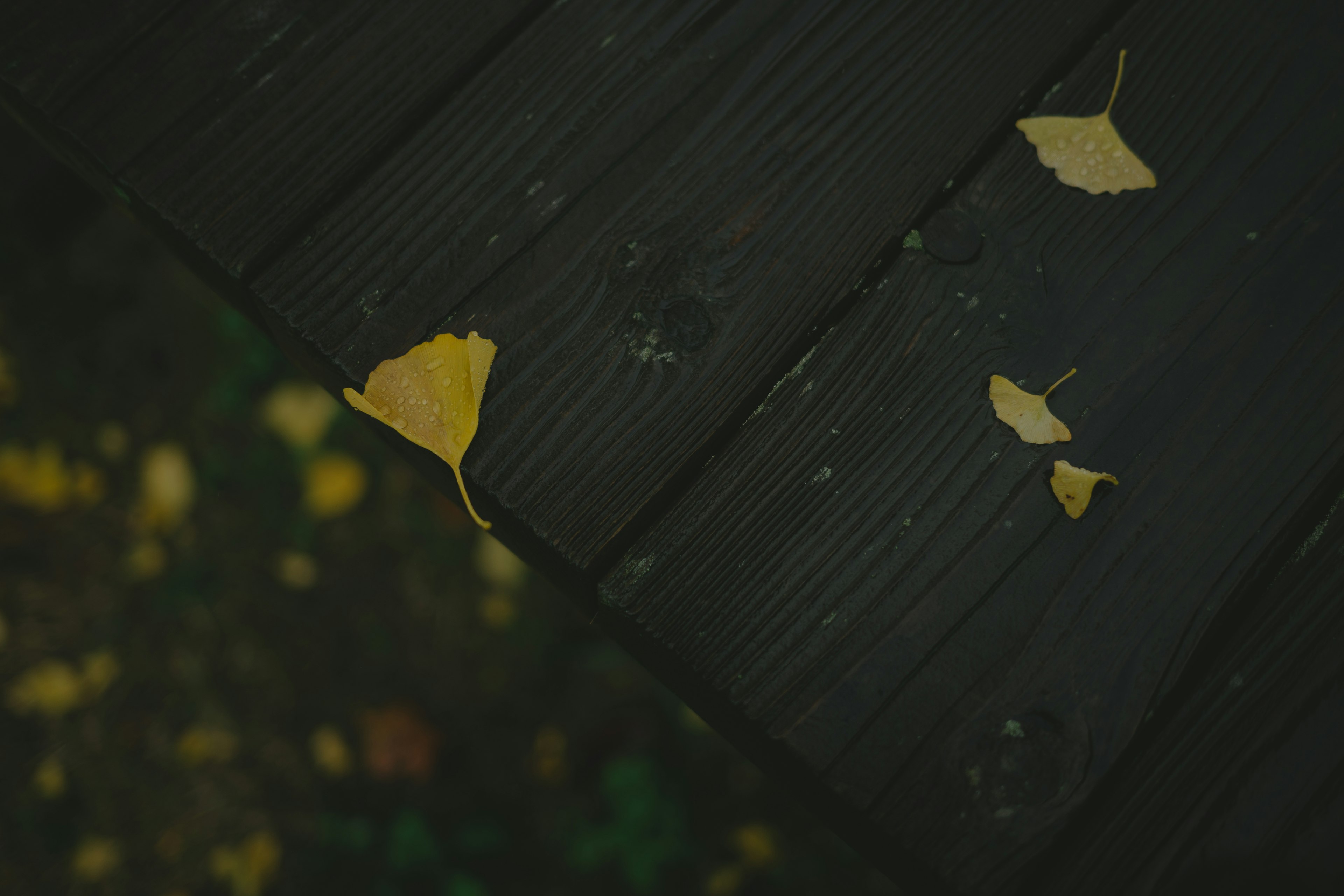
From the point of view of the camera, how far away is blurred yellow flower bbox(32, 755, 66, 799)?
169cm

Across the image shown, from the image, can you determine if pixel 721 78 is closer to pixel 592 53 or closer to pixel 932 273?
pixel 592 53

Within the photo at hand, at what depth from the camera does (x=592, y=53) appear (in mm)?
859

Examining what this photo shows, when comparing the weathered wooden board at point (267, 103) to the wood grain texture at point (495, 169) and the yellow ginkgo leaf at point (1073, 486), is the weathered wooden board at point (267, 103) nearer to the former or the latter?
the wood grain texture at point (495, 169)

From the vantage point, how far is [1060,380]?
0.79m

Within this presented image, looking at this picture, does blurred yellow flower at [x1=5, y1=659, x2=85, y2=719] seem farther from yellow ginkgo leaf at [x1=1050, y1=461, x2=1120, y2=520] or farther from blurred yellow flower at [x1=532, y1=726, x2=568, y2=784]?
yellow ginkgo leaf at [x1=1050, y1=461, x2=1120, y2=520]

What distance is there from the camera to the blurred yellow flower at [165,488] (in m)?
1.86

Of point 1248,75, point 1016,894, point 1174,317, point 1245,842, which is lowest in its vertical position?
point 1016,894

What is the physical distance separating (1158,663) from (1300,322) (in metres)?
0.41

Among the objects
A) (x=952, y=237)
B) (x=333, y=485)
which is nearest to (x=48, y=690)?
(x=333, y=485)

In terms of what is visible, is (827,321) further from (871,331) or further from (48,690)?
(48,690)

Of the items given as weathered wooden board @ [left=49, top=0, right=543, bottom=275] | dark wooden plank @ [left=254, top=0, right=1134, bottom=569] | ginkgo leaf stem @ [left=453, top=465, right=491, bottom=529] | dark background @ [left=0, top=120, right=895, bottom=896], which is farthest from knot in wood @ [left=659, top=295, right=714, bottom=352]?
dark background @ [left=0, top=120, right=895, bottom=896]

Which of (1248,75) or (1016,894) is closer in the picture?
(1016,894)

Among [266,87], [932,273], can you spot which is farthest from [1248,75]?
[266,87]

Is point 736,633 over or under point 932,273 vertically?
under
